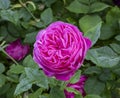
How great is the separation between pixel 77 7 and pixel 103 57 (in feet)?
0.80

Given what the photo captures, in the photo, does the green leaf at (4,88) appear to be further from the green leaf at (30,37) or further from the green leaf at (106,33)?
the green leaf at (106,33)

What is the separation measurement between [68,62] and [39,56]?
50 mm

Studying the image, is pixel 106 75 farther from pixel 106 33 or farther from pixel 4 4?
pixel 4 4

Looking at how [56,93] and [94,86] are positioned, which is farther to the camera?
[94,86]

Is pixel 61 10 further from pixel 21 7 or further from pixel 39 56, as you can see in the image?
pixel 39 56

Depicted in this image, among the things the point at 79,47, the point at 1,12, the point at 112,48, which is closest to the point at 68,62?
the point at 79,47

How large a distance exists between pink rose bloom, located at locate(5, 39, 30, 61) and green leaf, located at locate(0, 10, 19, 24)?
7 cm

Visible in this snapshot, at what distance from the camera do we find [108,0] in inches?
40.8

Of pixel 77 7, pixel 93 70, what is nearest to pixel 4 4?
pixel 77 7

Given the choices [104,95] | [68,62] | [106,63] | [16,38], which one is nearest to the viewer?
[68,62]

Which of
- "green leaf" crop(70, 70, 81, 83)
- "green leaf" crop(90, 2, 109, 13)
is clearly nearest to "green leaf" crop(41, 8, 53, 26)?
"green leaf" crop(90, 2, 109, 13)

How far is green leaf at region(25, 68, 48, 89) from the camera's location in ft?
2.26

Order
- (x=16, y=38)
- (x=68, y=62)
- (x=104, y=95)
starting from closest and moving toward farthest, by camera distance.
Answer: (x=68, y=62), (x=104, y=95), (x=16, y=38)

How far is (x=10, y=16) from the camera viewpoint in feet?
3.05
